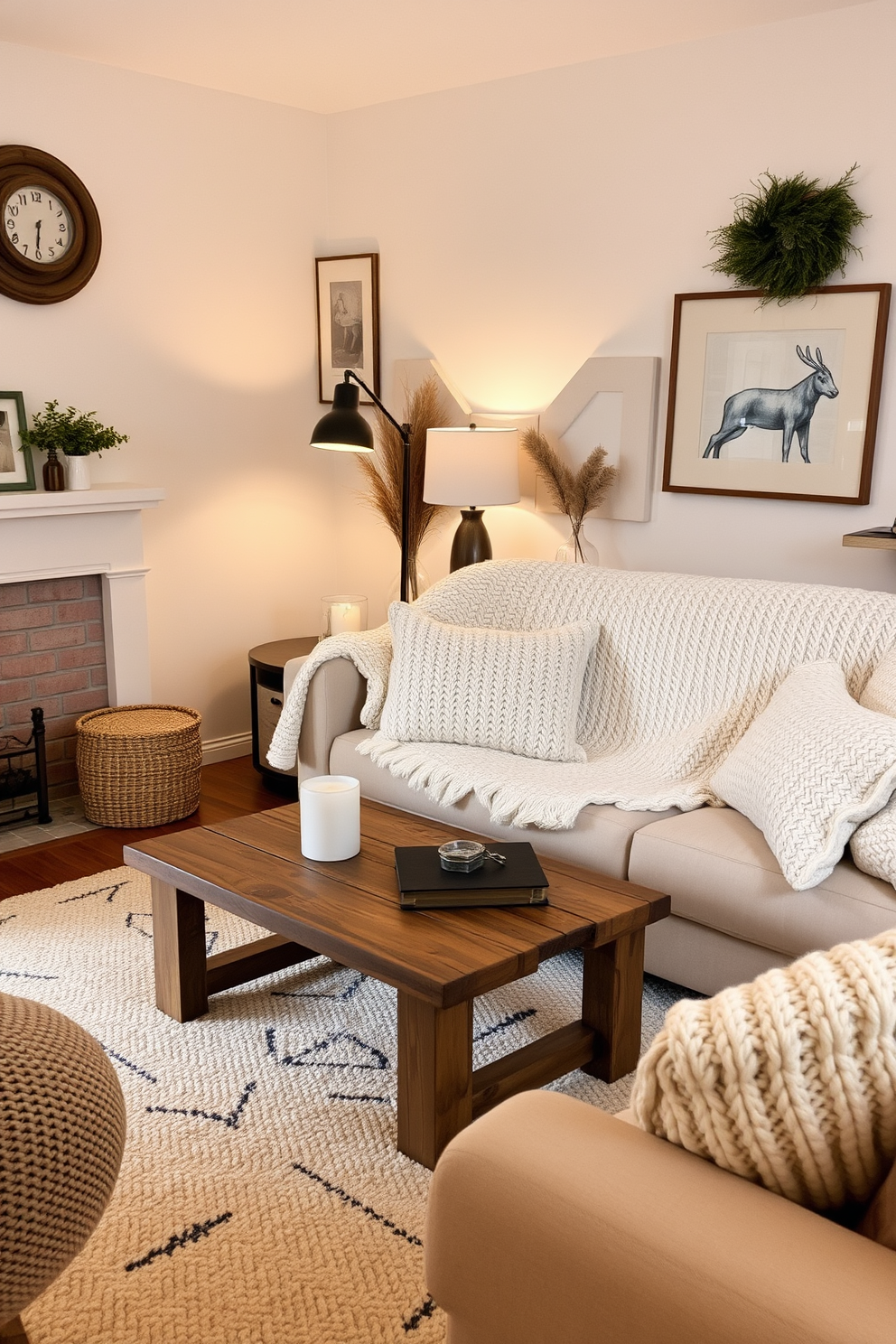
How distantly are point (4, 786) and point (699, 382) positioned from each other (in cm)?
249

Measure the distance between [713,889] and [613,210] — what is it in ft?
7.44

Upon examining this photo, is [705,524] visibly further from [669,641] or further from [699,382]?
[669,641]

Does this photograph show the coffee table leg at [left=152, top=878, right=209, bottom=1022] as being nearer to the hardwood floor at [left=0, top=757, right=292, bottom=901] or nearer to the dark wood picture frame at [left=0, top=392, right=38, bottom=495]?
the hardwood floor at [left=0, top=757, right=292, bottom=901]

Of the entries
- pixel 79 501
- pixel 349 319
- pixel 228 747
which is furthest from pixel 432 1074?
pixel 349 319

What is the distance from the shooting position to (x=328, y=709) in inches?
124

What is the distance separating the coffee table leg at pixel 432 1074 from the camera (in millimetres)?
1861

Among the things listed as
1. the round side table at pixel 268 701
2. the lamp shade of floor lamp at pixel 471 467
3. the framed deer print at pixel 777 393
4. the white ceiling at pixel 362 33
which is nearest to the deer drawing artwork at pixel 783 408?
→ the framed deer print at pixel 777 393

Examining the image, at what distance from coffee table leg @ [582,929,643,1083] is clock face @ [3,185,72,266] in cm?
274

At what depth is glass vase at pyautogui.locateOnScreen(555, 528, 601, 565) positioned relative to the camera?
381 centimetres

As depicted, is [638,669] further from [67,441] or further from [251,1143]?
[67,441]

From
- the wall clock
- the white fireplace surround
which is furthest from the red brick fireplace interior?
the wall clock

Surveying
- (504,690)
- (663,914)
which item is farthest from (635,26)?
(663,914)

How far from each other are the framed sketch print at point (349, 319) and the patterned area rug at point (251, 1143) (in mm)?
2298

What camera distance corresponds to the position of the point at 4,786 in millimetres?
3664
